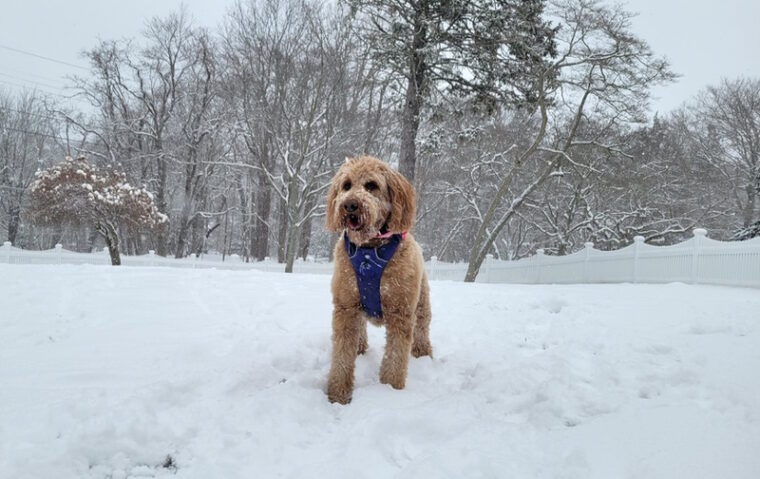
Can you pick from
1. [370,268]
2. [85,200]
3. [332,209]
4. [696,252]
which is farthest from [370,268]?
[85,200]

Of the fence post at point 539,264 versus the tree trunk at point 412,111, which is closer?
the tree trunk at point 412,111

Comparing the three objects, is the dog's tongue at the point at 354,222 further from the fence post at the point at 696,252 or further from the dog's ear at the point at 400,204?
the fence post at the point at 696,252

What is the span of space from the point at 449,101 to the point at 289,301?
9410 mm

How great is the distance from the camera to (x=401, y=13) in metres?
10.9

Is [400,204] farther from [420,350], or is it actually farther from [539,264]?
[539,264]

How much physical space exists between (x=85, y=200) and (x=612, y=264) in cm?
1747

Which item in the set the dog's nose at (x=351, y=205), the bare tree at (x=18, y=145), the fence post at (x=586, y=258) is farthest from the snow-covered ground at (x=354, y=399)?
the bare tree at (x=18, y=145)

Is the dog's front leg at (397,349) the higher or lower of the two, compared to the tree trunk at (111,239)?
lower

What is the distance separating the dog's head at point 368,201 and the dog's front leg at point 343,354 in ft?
1.88

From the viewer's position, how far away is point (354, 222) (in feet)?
9.23

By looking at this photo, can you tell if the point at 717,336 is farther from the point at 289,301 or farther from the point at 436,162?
the point at 436,162

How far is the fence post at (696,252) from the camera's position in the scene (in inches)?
398

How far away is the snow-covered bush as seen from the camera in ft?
42.7

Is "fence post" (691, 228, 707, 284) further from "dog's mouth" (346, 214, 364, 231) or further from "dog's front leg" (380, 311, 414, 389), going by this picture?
"dog's mouth" (346, 214, 364, 231)
